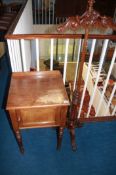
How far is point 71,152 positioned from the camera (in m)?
1.82

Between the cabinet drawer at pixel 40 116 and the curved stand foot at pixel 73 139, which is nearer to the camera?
the cabinet drawer at pixel 40 116

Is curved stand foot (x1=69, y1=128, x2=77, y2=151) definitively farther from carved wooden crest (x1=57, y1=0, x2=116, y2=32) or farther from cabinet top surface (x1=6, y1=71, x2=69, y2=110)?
carved wooden crest (x1=57, y1=0, x2=116, y2=32)

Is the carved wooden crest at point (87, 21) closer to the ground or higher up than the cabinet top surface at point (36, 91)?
higher up

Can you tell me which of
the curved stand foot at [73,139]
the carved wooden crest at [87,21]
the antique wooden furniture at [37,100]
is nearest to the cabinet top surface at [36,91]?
the antique wooden furniture at [37,100]

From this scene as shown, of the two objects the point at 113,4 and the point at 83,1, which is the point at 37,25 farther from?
the point at 113,4

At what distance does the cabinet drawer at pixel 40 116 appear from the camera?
4.25ft

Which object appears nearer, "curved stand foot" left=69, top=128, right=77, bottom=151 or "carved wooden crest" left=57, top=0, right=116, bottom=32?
"carved wooden crest" left=57, top=0, right=116, bottom=32

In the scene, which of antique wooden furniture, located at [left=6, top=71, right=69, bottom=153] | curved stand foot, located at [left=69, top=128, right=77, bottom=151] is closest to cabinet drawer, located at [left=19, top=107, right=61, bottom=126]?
antique wooden furniture, located at [left=6, top=71, right=69, bottom=153]

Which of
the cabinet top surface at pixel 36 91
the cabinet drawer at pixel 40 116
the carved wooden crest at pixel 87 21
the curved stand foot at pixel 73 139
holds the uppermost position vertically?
the carved wooden crest at pixel 87 21

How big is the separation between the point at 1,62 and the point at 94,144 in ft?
7.58

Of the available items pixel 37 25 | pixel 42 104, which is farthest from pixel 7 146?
pixel 37 25

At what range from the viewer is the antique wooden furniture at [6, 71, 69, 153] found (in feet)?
4.10

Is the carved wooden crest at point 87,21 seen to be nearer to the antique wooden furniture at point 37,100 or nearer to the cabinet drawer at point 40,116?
the antique wooden furniture at point 37,100

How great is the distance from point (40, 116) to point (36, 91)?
0.21m
